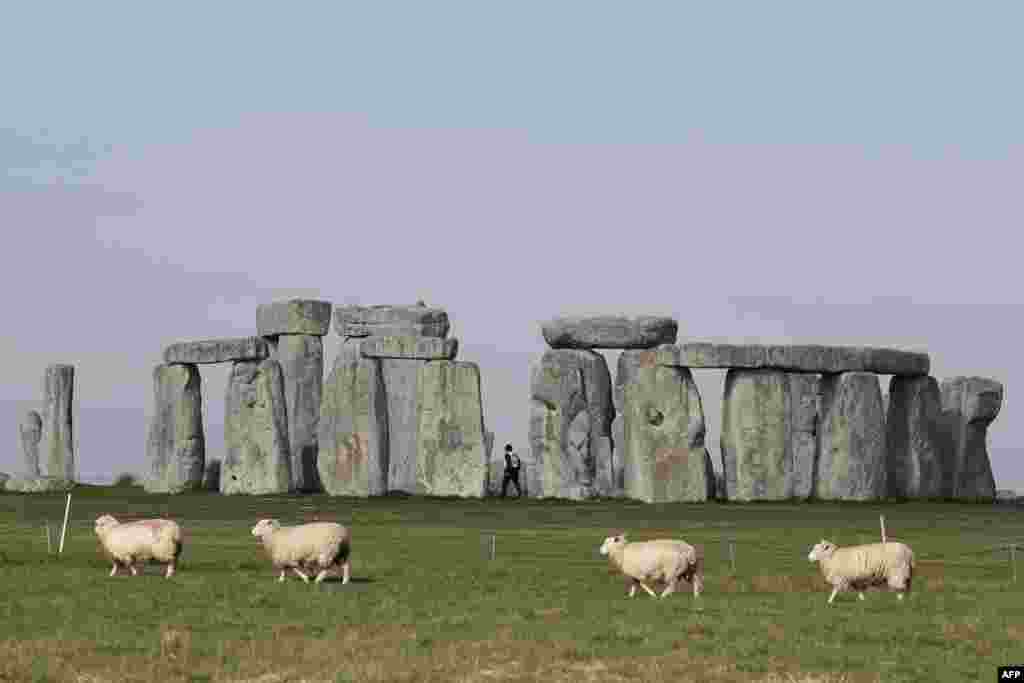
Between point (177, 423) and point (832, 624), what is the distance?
3416 cm

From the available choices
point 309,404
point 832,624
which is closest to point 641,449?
point 309,404

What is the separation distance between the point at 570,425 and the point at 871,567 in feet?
84.3

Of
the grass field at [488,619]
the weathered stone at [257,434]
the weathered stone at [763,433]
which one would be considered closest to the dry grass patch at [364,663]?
the grass field at [488,619]

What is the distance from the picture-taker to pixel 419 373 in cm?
5050

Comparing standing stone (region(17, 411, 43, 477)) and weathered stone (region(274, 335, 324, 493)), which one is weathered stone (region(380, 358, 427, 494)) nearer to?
weathered stone (region(274, 335, 324, 493))

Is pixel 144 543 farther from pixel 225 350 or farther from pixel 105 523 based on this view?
pixel 225 350

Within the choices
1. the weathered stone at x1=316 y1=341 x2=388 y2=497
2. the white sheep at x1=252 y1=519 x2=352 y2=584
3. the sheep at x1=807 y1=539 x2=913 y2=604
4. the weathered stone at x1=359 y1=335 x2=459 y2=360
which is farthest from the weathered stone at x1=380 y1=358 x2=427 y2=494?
the sheep at x1=807 y1=539 x2=913 y2=604

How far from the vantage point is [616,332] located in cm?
4875

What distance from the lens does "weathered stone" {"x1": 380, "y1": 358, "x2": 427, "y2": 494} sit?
5112 cm

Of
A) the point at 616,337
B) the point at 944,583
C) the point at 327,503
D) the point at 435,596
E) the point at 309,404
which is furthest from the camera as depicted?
the point at 309,404

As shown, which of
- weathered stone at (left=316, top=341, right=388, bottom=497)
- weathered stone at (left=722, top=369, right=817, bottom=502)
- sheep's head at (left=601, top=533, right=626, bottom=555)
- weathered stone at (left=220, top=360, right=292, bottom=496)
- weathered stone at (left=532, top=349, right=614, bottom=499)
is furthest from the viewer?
weathered stone at (left=220, top=360, right=292, bottom=496)

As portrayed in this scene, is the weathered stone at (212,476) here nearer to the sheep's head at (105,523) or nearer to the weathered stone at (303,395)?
the weathered stone at (303,395)

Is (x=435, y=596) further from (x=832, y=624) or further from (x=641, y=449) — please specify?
(x=641, y=449)

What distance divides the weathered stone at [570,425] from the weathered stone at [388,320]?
15.7 feet
